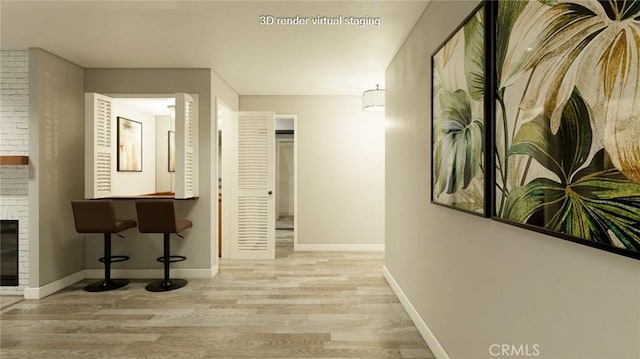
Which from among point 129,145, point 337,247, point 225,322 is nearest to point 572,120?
point 225,322

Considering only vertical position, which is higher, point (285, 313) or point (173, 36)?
point (173, 36)

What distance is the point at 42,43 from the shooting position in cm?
361

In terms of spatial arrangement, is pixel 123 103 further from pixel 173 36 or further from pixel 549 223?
pixel 549 223

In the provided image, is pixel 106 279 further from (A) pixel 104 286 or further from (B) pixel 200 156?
(B) pixel 200 156

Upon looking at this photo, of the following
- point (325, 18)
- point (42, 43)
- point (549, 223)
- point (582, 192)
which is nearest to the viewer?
point (582, 192)

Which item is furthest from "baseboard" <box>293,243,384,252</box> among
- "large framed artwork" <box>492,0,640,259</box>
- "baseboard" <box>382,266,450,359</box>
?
"large framed artwork" <box>492,0,640,259</box>

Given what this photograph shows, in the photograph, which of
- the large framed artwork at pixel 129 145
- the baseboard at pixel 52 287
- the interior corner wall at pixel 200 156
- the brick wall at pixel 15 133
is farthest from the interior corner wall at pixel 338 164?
the baseboard at pixel 52 287

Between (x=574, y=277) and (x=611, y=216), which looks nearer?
(x=611, y=216)

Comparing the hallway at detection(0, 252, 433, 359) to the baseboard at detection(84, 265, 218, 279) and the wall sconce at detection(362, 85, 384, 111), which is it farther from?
the wall sconce at detection(362, 85, 384, 111)

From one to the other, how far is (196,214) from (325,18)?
9.06ft

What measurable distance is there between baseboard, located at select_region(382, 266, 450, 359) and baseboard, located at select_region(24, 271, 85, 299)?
3.66 metres

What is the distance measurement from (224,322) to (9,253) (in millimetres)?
2651

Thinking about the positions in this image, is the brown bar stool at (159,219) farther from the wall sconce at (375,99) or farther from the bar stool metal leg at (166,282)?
the wall sconce at (375,99)

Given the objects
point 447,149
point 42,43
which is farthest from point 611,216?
point 42,43
